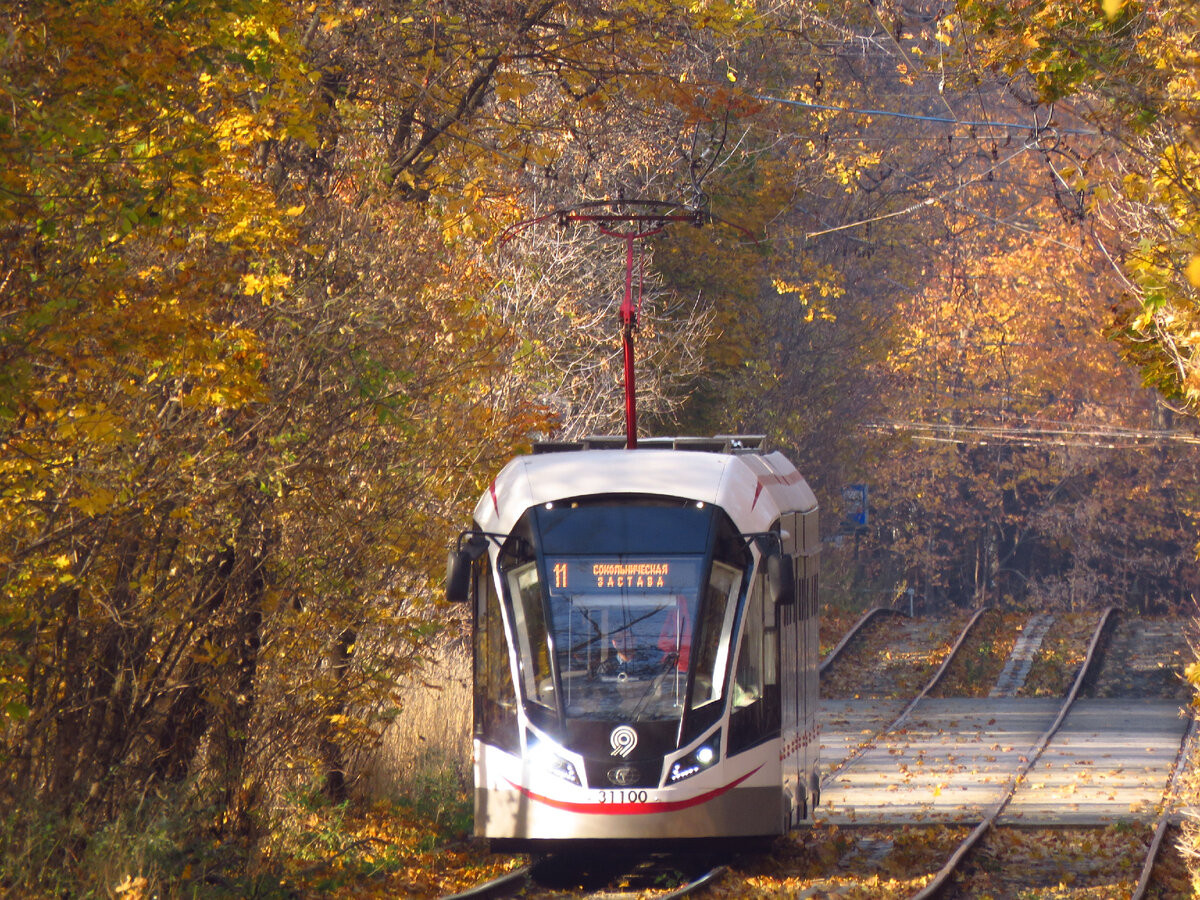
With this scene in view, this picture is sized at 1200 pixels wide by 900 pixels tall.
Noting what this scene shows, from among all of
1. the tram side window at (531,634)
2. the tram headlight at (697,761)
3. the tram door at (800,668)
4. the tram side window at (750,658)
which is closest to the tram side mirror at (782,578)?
the tram side window at (750,658)

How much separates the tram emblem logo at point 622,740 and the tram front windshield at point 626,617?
8 cm

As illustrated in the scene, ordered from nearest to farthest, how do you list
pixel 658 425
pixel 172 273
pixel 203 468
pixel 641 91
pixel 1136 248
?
pixel 172 273
pixel 203 468
pixel 1136 248
pixel 641 91
pixel 658 425

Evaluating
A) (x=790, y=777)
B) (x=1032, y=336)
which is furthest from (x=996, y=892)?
(x=1032, y=336)

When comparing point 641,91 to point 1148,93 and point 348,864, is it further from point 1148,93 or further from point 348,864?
point 348,864

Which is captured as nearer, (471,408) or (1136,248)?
(1136,248)

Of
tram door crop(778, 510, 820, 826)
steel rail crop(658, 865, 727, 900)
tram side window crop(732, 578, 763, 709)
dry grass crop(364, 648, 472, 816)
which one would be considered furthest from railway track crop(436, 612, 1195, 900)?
dry grass crop(364, 648, 472, 816)

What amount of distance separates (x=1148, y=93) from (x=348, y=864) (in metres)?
7.52

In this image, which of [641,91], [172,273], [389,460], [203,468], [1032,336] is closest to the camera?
[172,273]

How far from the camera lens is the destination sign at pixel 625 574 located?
11688 millimetres

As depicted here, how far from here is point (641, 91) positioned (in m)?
13.2

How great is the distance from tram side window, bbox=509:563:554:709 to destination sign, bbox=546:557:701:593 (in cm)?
17

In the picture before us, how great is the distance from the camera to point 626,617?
38.0ft

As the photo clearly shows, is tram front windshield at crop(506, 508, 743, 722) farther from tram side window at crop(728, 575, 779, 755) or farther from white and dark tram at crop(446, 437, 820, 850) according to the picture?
tram side window at crop(728, 575, 779, 755)

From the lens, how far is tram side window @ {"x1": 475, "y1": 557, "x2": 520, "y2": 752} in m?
11.7
